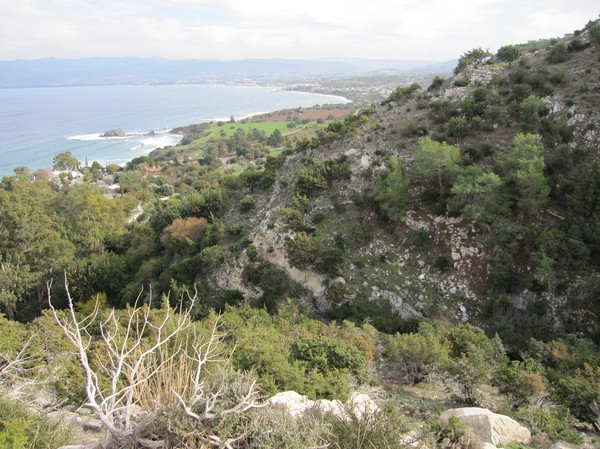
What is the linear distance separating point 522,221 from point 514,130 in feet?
23.8

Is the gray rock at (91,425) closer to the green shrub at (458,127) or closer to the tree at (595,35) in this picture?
the green shrub at (458,127)

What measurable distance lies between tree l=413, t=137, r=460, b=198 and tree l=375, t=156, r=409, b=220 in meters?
1.04

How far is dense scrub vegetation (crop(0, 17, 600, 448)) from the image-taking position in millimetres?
9977

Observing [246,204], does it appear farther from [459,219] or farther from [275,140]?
[275,140]

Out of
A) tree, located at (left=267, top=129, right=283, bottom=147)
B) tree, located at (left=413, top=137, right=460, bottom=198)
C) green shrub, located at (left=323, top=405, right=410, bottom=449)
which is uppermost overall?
tree, located at (left=413, top=137, right=460, bottom=198)

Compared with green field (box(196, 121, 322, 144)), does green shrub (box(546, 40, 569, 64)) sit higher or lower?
higher

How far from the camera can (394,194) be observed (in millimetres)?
21875

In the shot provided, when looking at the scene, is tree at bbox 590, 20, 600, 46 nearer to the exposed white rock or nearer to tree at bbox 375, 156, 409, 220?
tree at bbox 375, 156, 409, 220

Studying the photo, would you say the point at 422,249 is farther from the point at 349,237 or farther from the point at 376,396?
the point at 376,396

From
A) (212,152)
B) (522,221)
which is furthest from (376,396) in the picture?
(212,152)

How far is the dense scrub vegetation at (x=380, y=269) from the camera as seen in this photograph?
9977 mm

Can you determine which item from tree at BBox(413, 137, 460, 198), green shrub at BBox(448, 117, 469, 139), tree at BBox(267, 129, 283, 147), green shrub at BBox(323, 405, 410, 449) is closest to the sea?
tree at BBox(267, 129, 283, 147)

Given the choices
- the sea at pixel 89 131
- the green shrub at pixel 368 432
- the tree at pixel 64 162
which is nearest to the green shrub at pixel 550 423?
the green shrub at pixel 368 432

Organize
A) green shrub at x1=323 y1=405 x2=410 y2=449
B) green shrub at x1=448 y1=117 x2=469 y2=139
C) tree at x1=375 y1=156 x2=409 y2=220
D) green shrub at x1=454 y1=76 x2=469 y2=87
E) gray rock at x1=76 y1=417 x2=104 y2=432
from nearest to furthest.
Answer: green shrub at x1=323 y1=405 x2=410 y2=449 < gray rock at x1=76 y1=417 x2=104 y2=432 < tree at x1=375 y1=156 x2=409 y2=220 < green shrub at x1=448 y1=117 x2=469 y2=139 < green shrub at x1=454 y1=76 x2=469 y2=87
